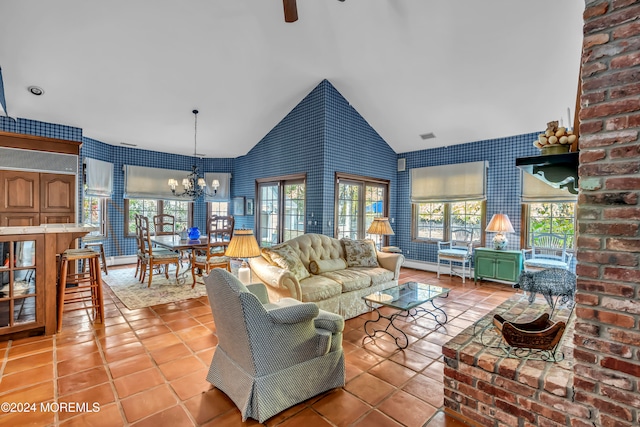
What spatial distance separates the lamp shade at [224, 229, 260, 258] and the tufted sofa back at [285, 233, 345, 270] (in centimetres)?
84

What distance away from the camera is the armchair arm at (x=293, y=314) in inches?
76.8

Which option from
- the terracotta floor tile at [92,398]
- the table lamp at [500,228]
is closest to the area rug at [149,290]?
the terracotta floor tile at [92,398]

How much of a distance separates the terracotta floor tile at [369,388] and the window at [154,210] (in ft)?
21.5

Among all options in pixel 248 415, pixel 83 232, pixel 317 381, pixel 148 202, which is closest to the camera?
pixel 248 415

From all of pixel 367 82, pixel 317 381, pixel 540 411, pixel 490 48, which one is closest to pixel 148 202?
pixel 367 82

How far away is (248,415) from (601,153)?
2424mm

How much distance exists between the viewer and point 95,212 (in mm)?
6488

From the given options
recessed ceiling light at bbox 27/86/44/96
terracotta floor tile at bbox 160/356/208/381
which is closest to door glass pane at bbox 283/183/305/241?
terracotta floor tile at bbox 160/356/208/381

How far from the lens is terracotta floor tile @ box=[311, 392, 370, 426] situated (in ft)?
6.49

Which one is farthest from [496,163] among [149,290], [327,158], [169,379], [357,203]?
[149,290]

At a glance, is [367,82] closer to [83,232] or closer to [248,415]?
[83,232]

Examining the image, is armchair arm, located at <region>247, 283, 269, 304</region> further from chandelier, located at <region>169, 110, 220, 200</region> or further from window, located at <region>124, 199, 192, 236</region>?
window, located at <region>124, 199, 192, 236</region>

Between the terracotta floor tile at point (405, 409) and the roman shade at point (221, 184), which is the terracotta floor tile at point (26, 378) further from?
the roman shade at point (221, 184)

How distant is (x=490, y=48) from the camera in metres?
3.91
